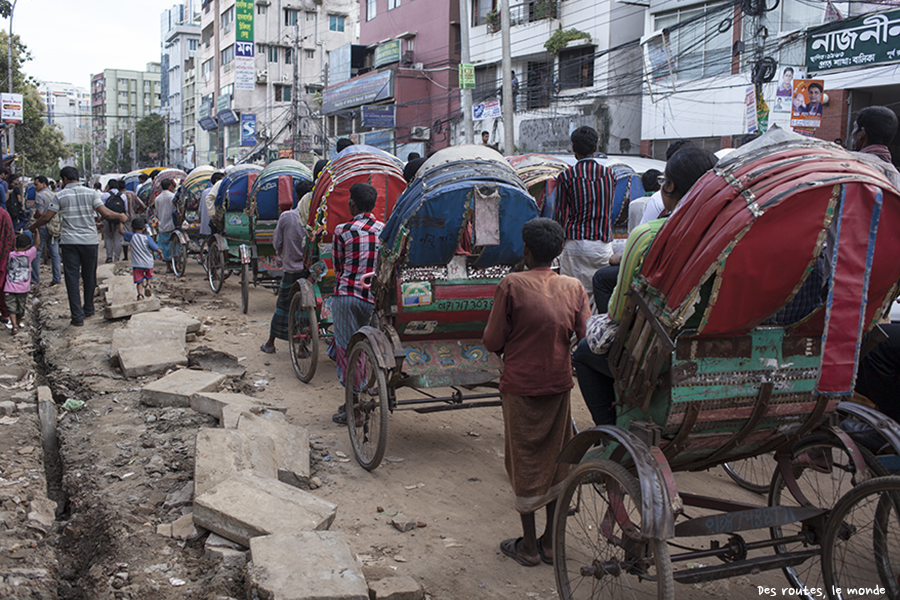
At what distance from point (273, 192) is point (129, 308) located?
262cm

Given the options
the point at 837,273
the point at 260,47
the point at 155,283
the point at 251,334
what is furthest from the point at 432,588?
the point at 260,47

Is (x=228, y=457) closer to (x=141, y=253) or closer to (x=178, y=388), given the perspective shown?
(x=178, y=388)

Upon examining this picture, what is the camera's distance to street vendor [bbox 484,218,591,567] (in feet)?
11.7

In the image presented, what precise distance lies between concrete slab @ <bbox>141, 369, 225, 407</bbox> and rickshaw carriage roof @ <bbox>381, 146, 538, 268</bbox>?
254 cm

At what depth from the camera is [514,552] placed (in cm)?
387

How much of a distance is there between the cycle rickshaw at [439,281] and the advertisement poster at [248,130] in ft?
143

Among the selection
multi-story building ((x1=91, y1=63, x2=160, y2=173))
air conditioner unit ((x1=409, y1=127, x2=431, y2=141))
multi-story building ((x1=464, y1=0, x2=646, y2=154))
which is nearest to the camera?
multi-story building ((x1=464, y1=0, x2=646, y2=154))

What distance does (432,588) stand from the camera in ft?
11.8

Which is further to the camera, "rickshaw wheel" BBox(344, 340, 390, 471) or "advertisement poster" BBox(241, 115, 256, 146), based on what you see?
"advertisement poster" BBox(241, 115, 256, 146)

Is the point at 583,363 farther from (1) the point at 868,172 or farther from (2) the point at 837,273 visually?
(1) the point at 868,172

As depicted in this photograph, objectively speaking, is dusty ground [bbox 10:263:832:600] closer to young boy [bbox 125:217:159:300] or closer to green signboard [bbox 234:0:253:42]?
young boy [bbox 125:217:159:300]

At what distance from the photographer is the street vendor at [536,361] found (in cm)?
357

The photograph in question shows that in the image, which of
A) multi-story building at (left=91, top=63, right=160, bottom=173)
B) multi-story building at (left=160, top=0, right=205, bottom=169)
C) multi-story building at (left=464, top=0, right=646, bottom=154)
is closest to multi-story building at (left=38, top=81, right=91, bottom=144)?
multi-story building at (left=91, top=63, right=160, bottom=173)

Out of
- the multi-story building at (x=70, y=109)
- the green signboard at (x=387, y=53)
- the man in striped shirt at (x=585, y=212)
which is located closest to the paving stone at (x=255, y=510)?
the man in striped shirt at (x=585, y=212)
